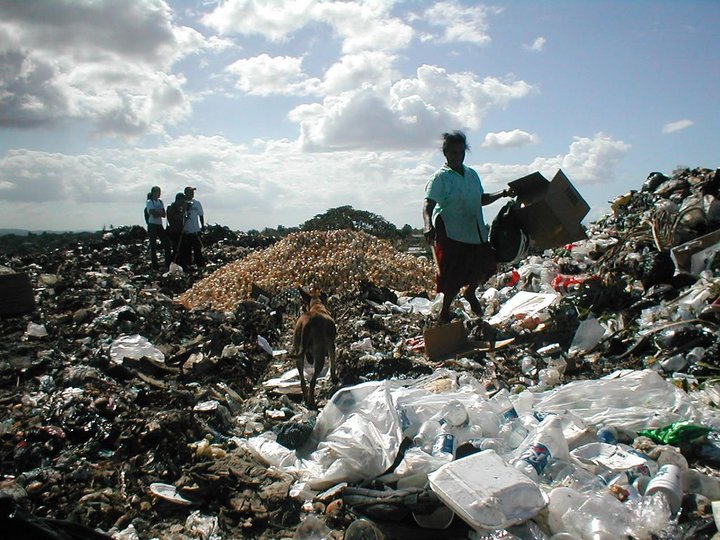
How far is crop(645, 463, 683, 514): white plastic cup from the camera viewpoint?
2.29 metres

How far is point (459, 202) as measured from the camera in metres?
4.89

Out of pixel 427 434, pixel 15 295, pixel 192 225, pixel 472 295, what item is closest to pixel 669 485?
pixel 427 434

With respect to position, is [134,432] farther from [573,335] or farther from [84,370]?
[573,335]

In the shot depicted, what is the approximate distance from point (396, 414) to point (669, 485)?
4.47 feet

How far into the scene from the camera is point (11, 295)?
22.4ft

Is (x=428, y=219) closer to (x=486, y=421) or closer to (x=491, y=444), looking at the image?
(x=486, y=421)

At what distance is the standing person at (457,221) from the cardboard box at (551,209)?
213mm

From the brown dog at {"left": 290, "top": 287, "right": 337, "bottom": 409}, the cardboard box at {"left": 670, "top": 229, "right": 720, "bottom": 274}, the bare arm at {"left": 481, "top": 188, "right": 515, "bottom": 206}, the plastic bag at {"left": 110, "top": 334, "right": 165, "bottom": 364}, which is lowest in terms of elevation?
the plastic bag at {"left": 110, "top": 334, "right": 165, "bottom": 364}

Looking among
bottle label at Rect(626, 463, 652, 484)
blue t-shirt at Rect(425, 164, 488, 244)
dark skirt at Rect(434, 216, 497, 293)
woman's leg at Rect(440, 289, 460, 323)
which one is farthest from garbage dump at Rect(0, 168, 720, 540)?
blue t-shirt at Rect(425, 164, 488, 244)

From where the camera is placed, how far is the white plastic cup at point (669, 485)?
2.29 meters

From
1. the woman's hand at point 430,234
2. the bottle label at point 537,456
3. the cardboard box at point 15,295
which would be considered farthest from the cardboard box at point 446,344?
the cardboard box at point 15,295

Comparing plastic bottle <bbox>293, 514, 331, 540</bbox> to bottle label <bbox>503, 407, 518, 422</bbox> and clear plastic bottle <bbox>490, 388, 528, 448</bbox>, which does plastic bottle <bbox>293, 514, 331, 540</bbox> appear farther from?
bottle label <bbox>503, 407, 518, 422</bbox>

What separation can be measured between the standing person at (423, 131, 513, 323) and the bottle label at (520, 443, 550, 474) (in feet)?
8.40

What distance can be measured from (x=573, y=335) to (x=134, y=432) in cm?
362
